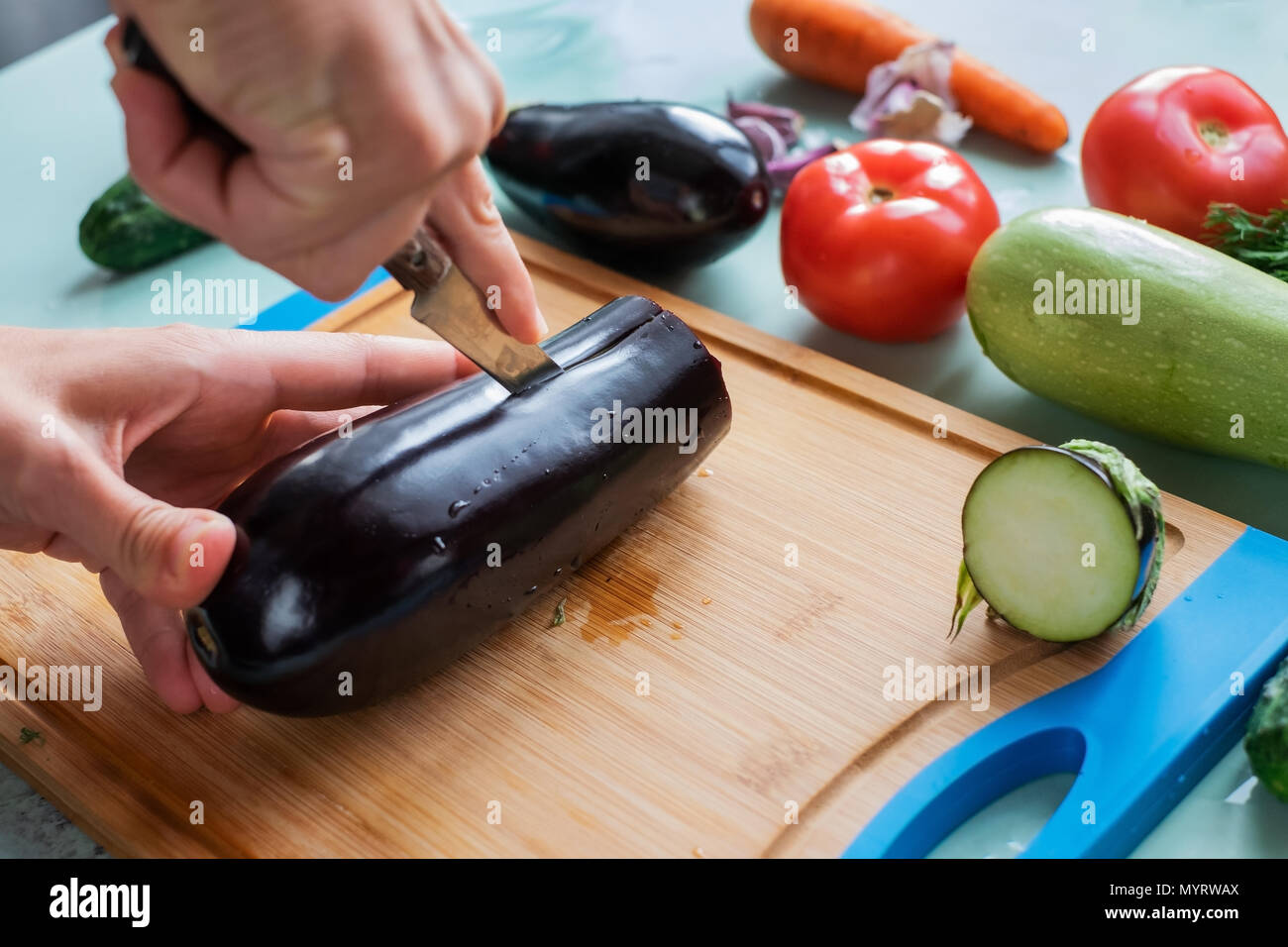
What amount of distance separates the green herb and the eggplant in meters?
0.93

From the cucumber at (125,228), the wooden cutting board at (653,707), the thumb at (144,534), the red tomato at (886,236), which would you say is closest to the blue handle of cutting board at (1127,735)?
the wooden cutting board at (653,707)

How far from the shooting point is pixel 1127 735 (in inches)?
67.6

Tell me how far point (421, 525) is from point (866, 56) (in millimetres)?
2244

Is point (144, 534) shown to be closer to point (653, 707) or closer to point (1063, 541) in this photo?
point (653, 707)

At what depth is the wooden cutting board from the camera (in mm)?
1669

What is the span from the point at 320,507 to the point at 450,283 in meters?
0.37

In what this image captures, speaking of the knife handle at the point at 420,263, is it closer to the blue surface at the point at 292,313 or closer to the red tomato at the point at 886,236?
the blue surface at the point at 292,313

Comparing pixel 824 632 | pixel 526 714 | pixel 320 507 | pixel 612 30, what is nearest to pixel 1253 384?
pixel 824 632

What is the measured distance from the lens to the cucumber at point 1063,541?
170cm

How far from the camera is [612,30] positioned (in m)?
3.74

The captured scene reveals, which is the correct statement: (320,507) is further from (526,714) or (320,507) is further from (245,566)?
(526,714)

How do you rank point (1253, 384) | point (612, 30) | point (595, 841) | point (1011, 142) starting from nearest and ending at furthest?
1. point (595, 841)
2. point (1253, 384)
3. point (1011, 142)
4. point (612, 30)

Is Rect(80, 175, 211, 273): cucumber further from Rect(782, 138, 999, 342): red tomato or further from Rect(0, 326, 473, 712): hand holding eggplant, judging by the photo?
Rect(782, 138, 999, 342): red tomato

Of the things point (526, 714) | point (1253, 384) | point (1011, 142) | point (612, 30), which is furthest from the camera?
point (612, 30)
